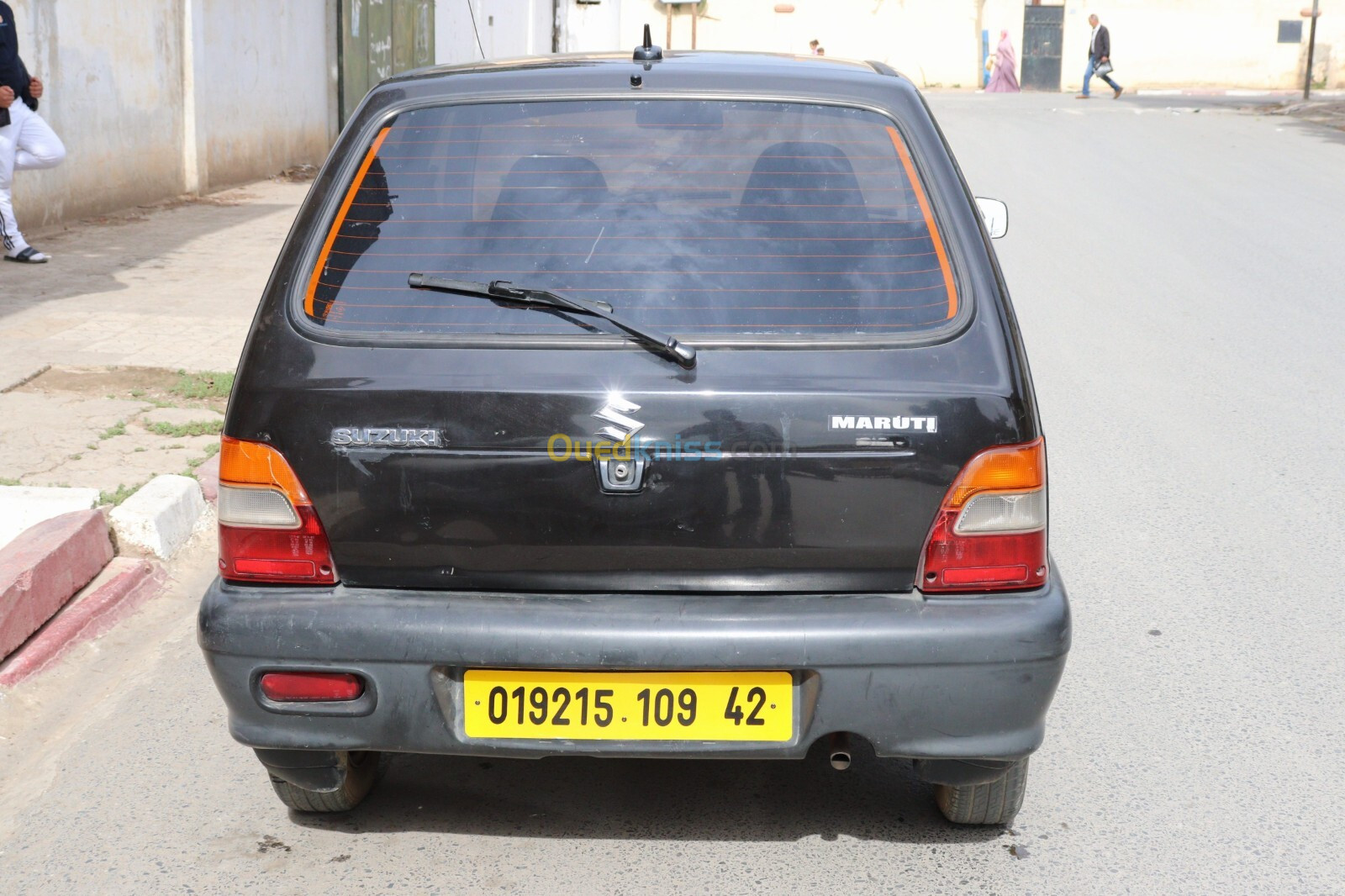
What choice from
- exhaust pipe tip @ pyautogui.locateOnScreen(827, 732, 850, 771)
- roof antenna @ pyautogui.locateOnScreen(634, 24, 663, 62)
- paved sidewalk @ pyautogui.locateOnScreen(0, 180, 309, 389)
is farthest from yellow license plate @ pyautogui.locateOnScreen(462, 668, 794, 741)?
paved sidewalk @ pyautogui.locateOnScreen(0, 180, 309, 389)

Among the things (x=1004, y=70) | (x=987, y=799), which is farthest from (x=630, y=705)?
(x=1004, y=70)

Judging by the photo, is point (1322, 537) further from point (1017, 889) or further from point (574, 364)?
point (574, 364)

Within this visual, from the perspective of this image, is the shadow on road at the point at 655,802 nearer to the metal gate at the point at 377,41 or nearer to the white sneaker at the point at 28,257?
the white sneaker at the point at 28,257

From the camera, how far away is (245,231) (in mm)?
12094

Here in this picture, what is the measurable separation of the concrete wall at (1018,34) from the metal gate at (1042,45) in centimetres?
21

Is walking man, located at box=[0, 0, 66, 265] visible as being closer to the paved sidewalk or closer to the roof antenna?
the paved sidewalk

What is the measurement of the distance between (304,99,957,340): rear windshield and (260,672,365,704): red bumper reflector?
27.1 inches

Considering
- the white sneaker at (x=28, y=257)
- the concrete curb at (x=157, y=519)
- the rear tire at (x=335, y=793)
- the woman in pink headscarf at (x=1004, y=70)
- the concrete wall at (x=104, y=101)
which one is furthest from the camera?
the woman in pink headscarf at (x=1004, y=70)

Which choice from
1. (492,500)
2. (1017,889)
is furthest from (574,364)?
(1017,889)

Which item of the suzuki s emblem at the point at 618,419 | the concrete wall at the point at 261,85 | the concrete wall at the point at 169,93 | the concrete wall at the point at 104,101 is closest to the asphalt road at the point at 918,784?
the suzuki s emblem at the point at 618,419

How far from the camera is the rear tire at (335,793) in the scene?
310 centimetres

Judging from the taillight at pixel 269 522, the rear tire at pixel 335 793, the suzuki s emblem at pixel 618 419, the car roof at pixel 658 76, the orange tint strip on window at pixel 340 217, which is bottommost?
the rear tire at pixel 335 793

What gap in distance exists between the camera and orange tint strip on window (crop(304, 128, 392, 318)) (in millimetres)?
2861

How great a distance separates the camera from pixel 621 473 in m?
2.67
